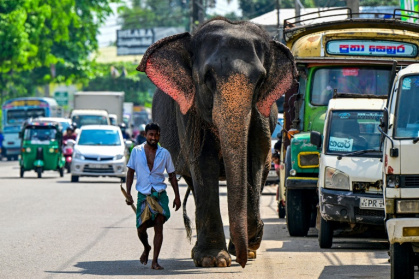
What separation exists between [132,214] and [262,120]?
902 cm

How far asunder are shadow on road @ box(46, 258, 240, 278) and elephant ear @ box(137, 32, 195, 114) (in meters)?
1.68

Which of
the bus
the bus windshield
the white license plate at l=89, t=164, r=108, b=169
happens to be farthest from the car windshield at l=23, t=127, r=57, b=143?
the bus windshield

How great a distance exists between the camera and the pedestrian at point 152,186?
1161 cm

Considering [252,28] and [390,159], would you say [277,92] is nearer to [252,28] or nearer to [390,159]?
[252,28]

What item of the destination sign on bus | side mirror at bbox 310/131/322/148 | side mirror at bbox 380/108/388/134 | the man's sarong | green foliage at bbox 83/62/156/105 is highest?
green foliage at bbox 83/62/156/105

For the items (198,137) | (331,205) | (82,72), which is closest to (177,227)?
(331,205)

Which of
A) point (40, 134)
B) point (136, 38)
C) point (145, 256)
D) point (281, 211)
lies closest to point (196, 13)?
point (40, 134)

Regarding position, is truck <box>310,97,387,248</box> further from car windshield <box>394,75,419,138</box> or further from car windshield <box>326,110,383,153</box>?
car windshield <box>394,75,419,138</box>

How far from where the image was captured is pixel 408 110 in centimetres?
998

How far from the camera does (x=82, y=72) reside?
61.6 metres

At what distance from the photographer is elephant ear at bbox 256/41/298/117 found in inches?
459

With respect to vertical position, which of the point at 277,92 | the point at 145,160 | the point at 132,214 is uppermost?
the point at 277,92

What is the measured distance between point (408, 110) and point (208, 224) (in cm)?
279

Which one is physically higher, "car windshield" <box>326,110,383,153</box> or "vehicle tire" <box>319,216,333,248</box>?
"car windshield" <box>326,110,383,153</box>
